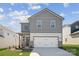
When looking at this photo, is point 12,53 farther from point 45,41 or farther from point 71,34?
point 71,34

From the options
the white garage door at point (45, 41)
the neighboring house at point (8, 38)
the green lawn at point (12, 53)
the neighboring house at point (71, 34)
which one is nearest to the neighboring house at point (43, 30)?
the white garage door at point (45, 41)

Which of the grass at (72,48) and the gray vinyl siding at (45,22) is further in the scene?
the gray vinyl siding at (45,22)

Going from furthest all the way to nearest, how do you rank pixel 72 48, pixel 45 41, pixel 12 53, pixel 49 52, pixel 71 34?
pixel 45 41 < pixel 71 34 < pixel 72 48 < pixel 49 52 < pixel 12 53

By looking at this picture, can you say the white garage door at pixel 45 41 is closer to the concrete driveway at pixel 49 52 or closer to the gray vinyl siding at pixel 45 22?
the concrete driveway at pixel 49 52

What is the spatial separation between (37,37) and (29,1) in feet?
8.56

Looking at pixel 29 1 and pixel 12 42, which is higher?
pixel 29 1

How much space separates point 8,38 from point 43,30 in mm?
2385

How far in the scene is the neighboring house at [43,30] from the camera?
18.0 meters

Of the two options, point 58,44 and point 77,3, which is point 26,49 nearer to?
point 58,44

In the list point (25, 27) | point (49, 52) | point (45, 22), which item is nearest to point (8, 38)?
point (25, 27)

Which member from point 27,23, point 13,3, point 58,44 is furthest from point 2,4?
point 58,44

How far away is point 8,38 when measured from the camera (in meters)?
18.7

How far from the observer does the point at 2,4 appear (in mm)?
17562

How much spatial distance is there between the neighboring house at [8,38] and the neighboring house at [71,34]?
311cm
